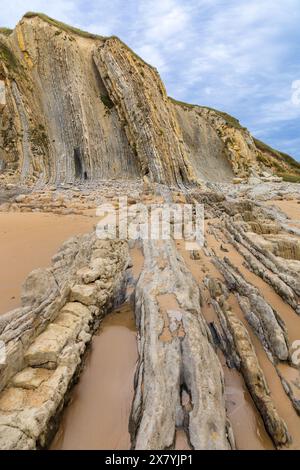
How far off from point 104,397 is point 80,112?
80.9 ft

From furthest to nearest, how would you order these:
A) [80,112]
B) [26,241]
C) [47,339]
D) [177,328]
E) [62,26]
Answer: [62,26] → [80,112] → [26,241] → [177,328] → [47,339]

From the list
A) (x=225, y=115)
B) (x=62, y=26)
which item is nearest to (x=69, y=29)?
(x=62, y=26)

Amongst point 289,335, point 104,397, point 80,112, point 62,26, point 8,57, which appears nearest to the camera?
point 104,397

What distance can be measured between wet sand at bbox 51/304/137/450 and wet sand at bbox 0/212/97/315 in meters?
2.13

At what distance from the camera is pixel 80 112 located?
2445 cm

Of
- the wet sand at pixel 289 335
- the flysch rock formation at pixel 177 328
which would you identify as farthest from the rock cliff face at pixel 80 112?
the wet sand at pixel 289 335

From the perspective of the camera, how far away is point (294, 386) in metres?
3.62

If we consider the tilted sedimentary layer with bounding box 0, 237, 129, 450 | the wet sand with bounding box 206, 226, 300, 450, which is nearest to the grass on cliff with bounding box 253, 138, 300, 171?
the wet sand with bounding box 206, 226, 300, 450

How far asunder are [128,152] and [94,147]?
2.87 meters

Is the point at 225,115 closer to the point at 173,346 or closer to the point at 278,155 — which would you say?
the point at 278,155

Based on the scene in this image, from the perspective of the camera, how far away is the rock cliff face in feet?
73.2

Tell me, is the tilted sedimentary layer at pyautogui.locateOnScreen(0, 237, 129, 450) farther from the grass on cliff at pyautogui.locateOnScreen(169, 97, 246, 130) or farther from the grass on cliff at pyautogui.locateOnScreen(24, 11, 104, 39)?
the grass on cliff at pyautogui.locateOnScreen(169, 97, 246, 130)

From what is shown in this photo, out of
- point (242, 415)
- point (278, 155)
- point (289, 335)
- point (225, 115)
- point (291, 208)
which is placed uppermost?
point (225, 115)
